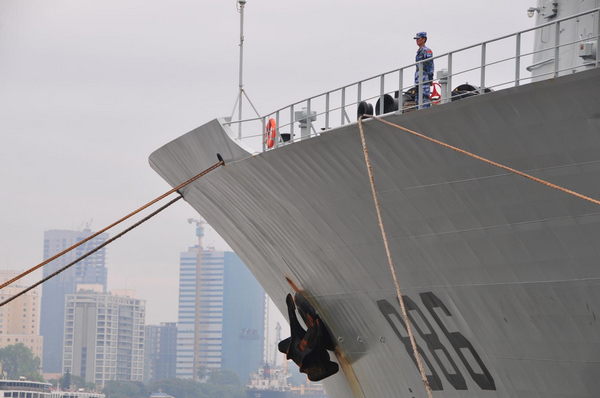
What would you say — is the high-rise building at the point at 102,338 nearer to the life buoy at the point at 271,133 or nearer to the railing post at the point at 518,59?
the life buoy at the point at 271,133

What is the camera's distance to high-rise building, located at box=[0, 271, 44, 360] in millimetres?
153250

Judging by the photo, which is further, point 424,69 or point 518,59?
point 424,69

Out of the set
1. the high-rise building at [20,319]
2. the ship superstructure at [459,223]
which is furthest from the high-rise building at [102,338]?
the ship superstructure at [459,223]

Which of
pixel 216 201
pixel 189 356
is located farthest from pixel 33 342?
pixel 216 201

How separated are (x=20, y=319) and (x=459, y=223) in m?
174

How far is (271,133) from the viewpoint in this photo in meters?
14.0

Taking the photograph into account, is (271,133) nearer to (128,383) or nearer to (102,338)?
(128,383)

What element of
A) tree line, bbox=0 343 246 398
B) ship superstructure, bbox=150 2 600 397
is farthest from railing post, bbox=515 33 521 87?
tree line, bbox=0 343 246 398

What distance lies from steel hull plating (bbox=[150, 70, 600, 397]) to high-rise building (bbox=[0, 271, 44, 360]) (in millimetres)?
Result: 137427

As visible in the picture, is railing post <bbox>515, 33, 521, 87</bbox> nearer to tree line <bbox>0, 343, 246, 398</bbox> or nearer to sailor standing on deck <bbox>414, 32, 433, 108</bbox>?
sailor standing on deck <bbox>414, 32, 433, 108</bbox>

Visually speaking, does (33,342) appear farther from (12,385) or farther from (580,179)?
(580,179)

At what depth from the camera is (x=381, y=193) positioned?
11.7m

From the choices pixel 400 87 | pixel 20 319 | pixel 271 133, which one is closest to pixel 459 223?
pixel 400 87

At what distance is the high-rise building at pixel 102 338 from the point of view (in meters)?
161
